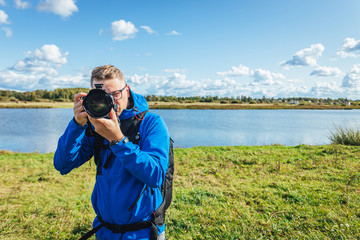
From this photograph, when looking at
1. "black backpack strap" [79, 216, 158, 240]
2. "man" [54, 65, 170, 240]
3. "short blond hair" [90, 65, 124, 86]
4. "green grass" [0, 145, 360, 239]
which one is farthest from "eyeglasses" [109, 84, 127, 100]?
"green grass" [0, 145, 360, 239]

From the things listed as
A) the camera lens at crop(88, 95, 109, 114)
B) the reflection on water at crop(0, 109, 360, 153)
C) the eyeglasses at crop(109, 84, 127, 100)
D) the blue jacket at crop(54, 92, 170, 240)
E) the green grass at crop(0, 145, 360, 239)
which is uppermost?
the eyeglasses at crop(109, 84, 127, 100)

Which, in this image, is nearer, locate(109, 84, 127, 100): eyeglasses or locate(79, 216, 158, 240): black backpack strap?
locate(79, 216, 158, 240): black backpack strap

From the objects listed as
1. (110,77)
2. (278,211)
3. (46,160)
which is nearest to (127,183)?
(110,77)

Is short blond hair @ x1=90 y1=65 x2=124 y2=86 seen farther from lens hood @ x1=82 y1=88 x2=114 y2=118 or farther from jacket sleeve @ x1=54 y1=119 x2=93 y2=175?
jacket sleeve @ x1=54 y1=119 x2=93 y2=175

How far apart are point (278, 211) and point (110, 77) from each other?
12.6ft

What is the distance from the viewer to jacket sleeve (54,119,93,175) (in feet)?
5.46

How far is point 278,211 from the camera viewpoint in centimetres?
405

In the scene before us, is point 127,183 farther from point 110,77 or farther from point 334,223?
point 334,223

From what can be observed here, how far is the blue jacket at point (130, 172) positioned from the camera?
54.1 inches

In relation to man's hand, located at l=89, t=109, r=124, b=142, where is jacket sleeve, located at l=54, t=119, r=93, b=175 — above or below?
below

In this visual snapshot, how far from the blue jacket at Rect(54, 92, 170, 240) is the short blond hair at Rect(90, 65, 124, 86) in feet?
0.74

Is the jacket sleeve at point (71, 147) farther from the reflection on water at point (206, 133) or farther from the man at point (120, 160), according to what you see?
the reflection on water at point (206, 133)

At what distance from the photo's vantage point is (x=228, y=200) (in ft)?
15.1

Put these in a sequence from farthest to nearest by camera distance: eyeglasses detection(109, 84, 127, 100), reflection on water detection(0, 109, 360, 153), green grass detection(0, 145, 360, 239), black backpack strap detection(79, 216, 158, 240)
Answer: reflection on water detection(0, 109, 360, 153), green grass detection(0, 145, 360, 239), eyeglasses detection(109, 84, 127, 100), black backpack strap detection(79, 216, 158, 240)
